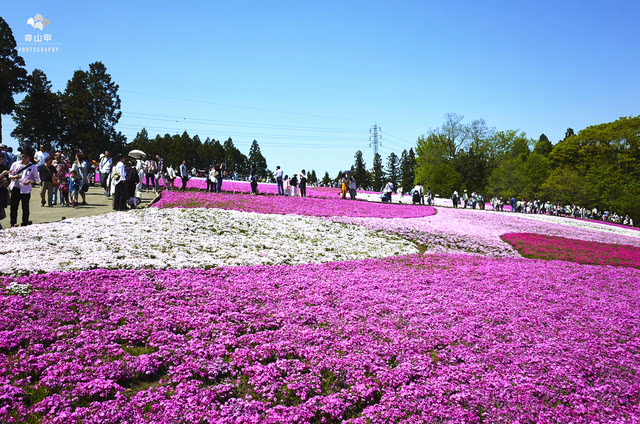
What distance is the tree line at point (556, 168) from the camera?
6438 cm

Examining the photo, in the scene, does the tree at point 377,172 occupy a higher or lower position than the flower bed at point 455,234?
higher

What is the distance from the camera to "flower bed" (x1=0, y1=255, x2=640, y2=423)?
5207 millimetres

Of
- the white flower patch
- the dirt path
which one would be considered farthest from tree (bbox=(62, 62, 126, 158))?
the white flower patch

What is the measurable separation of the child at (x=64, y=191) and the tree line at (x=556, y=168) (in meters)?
71.4

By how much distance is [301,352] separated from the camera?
22.2 feet

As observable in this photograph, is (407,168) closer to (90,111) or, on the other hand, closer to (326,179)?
(326,179)

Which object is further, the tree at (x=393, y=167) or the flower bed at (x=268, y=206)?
the tree at (x=393, y=167)

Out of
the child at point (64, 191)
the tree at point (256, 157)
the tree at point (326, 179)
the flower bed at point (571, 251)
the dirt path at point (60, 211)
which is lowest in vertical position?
the flower bed at point (571, 251)

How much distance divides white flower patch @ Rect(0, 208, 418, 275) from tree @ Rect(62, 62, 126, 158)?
64910mm

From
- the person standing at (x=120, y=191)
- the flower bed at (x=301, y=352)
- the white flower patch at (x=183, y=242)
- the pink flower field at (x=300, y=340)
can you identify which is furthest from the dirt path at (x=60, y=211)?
the flower bed at (x=301, y=352)

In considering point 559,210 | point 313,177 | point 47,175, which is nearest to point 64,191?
point 47,175

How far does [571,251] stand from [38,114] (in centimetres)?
8103

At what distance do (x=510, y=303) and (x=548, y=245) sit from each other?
14861mm

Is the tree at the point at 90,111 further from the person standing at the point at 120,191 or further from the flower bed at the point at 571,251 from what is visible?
the flower bed at the point at 571,251
